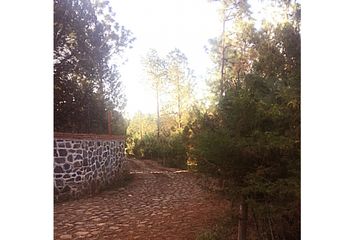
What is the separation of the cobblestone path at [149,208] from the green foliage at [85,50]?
1.37ft

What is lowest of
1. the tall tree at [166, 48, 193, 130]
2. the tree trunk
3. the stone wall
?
the tree trunk

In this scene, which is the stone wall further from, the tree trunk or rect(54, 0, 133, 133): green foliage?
the tree trunk

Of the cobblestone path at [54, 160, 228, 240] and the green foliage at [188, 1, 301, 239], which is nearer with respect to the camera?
the green foliage at [188, 1, 301, 239]

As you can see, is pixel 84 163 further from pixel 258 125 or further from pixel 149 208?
pixel 258 125

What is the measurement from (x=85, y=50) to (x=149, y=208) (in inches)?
34.5

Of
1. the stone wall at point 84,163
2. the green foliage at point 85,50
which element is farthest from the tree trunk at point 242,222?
the green foliage at point 85,50

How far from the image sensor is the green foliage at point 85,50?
165 centimetres

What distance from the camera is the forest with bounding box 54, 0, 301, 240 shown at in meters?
1.55

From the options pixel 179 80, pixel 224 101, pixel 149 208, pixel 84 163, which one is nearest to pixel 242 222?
pixel 149 208

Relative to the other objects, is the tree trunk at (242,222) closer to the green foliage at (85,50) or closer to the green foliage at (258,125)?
the green foliage at (258,125)

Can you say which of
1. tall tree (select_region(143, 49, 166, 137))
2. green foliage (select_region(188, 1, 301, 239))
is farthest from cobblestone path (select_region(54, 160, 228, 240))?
tall tree (select_region(143, 49, 166, 137))

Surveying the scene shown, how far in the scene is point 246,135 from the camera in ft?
5.24

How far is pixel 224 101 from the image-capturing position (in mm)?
1608
